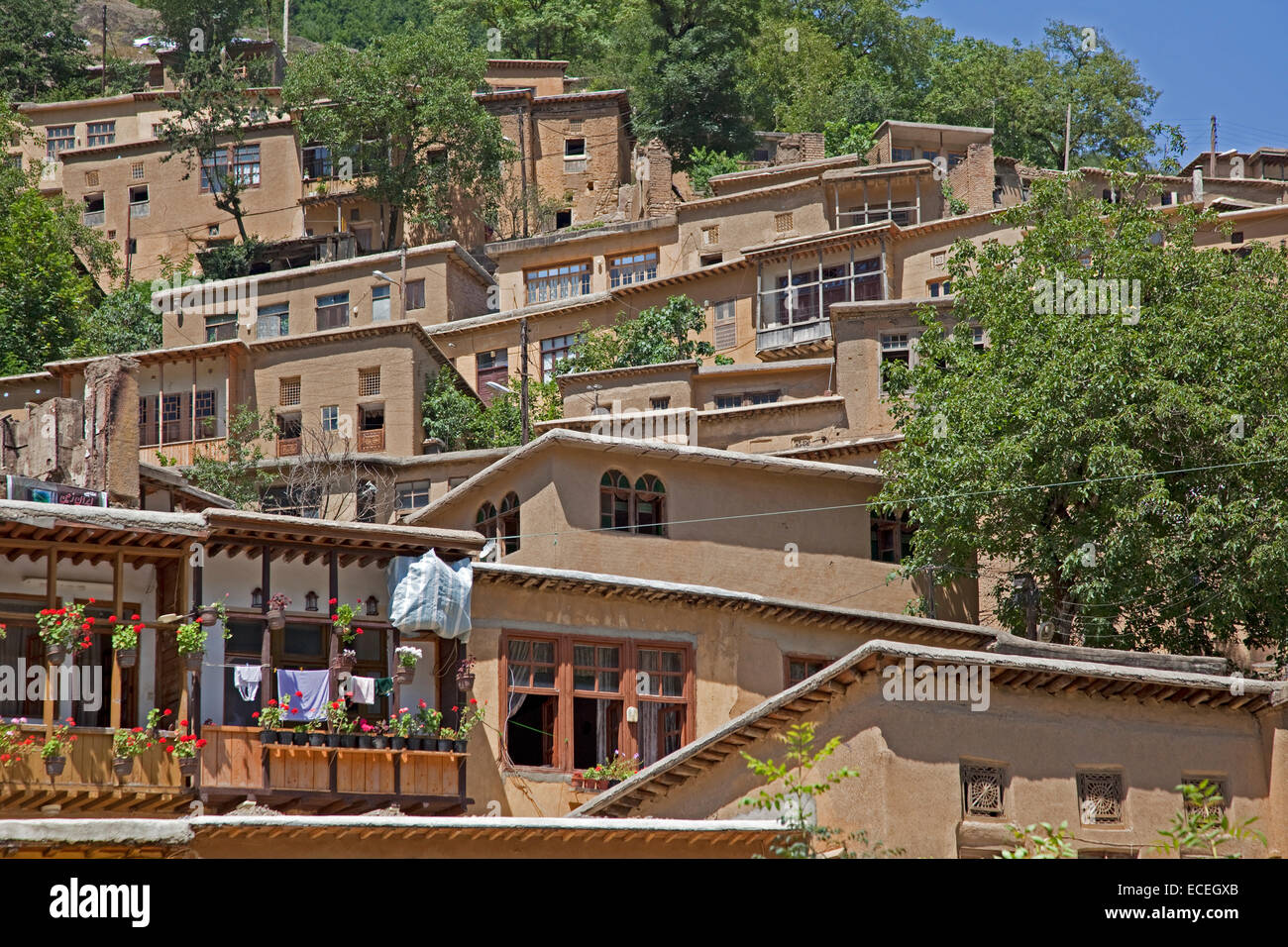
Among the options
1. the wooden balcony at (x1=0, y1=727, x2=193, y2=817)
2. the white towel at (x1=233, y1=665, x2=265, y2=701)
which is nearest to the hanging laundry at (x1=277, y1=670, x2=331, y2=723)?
the white towel at (x1=233, y1=665, x2=265, y2=701)

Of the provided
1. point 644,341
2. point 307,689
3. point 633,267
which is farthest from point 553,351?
point 307,689

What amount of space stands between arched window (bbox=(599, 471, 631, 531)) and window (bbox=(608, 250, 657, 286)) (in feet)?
73.4

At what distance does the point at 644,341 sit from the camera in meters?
42.7

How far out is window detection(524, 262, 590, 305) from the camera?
4941 centimetres

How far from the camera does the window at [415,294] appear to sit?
158ft

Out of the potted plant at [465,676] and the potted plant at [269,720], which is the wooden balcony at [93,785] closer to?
the potted plant at [269,720]

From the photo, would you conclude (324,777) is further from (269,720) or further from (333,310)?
(333,310)

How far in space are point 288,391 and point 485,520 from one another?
1496 centimetres

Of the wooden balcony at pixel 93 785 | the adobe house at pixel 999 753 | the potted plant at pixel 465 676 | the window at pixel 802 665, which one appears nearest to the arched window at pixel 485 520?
the potted plant at pixel 465 676

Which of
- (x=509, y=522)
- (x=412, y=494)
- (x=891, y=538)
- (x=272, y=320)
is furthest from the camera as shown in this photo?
(x=272, y=320)

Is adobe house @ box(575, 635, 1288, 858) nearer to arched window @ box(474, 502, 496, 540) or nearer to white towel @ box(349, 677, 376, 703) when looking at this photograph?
white towel @ box(349, 677, 376, 703)

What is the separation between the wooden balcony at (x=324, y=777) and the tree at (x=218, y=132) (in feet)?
119

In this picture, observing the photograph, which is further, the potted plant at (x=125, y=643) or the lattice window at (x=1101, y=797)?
the lattice window at (x=1101, y=797)

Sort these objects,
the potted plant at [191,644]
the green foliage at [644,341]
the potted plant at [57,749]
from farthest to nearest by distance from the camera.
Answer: the green foliage at [644,341]
the potted plant at [191,644]
the potted plant at [57,749]
